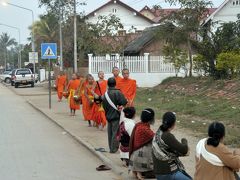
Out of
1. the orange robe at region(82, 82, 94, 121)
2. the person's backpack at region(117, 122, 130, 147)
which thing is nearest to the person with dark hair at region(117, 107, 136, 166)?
the person's backpack at region(117, 122, 130, 147)

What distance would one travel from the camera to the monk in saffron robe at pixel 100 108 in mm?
14805

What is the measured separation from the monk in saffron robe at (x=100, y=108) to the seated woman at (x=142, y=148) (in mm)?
5931

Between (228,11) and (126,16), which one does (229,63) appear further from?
(126,16)

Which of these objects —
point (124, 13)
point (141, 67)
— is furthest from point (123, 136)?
point (124, 13)

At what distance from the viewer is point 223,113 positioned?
1623 centimetres

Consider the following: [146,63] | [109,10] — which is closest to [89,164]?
[146,63]

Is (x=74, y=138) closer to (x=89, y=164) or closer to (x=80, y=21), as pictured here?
(x=89, y=164)

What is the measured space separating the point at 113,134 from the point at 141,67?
26340 mm

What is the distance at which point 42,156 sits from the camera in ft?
38.9

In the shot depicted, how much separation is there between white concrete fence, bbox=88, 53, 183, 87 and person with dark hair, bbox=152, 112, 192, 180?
30.2m

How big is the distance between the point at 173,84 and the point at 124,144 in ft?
62.6

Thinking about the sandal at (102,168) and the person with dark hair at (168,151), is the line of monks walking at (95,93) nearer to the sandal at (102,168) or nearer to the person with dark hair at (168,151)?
the sandal at (102,168)

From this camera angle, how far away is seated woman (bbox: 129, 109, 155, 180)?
834 centimetres

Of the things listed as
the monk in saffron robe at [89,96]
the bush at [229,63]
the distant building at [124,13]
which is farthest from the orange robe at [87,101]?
the distant building at [124,13]
